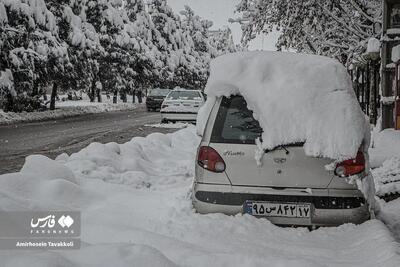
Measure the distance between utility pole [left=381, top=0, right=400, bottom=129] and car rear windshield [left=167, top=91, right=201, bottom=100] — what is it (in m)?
10.5

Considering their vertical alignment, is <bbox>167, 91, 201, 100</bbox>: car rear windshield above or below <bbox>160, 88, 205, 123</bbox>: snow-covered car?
above

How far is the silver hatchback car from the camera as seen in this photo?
4.76m

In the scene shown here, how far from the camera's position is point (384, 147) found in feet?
36.9

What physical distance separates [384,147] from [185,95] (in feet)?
41.7

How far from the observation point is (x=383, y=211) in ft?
21.0

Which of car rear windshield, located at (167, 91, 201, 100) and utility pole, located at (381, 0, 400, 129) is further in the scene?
car rear windshield, located at (167, 91, 201, 100)

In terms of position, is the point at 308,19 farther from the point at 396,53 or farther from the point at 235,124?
the point at 235,124

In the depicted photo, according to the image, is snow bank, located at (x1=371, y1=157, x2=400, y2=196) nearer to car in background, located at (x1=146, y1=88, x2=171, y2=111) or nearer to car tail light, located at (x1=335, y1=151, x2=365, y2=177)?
car tail light, located at (x1=335, y1=151, x2=365, y2=177)

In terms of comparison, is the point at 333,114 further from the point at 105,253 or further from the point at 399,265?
A: the point at 105,253

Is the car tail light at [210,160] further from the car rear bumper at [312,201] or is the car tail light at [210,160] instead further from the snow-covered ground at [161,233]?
the snow-covered ground at [161,233]

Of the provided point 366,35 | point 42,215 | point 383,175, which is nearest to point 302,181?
point 42,215

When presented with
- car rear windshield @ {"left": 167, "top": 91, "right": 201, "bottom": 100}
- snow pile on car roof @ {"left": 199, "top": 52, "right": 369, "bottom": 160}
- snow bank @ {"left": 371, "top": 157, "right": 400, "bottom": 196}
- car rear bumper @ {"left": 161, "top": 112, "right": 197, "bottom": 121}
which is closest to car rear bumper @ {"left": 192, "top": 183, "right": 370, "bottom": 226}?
snow pile on car roof @ {"left": 199, "top": 52, "right": 369, "bottom": 160}
